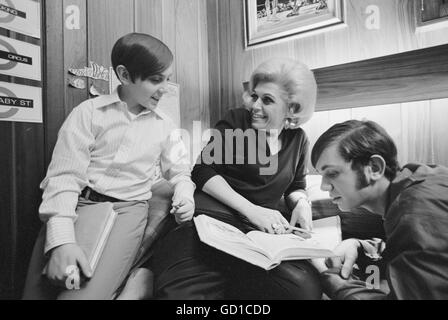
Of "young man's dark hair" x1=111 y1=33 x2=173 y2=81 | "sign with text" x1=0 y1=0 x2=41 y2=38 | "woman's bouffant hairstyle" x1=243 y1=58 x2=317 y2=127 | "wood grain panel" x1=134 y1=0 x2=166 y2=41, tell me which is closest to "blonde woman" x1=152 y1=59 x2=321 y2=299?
"woman's bouffant hairstyle" x1=243 y1=58 x2=317 y2=127

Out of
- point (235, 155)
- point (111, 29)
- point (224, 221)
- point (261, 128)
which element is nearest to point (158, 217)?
point (224, 221)

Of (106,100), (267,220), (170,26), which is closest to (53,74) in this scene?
(106,100)

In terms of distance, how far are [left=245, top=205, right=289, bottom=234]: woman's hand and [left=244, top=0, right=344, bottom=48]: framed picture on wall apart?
63 cm

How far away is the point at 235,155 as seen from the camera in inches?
35.6

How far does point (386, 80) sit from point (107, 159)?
2.57 feet

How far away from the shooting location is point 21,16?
808mm

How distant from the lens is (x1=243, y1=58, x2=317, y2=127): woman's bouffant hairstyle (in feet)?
2.92

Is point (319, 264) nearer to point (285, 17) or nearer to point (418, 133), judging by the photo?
point (418, 133)

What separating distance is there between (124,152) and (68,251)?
0.91ft

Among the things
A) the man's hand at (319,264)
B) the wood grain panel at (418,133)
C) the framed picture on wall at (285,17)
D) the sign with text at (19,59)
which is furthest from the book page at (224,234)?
the framed picture on wall at (285,17)

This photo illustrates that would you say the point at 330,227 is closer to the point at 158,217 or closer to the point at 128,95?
the point at 158,217

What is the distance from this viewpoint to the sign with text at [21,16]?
30.7 inches
